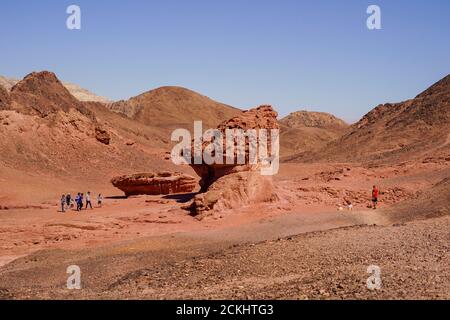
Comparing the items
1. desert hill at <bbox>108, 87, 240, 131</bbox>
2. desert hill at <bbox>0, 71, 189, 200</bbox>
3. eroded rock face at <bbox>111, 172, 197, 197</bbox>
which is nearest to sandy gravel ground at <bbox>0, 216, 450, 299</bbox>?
eroded rock face at <bbox>111, 172, 197, 197</bbox>

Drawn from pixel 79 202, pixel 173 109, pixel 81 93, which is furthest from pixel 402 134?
pixel 81 93

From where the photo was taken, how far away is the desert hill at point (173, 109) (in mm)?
74750

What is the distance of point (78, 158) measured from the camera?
116ft

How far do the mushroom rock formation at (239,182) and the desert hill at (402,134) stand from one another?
1949 centimetres

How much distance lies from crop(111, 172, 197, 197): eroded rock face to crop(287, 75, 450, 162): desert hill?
57.0ft

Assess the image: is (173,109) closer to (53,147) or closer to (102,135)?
(102,135)

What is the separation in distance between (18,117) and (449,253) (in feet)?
101

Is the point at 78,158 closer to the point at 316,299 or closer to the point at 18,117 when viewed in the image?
the point at 18,117

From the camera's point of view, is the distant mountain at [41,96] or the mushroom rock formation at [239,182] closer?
the mushroom rock formation at [239,182]

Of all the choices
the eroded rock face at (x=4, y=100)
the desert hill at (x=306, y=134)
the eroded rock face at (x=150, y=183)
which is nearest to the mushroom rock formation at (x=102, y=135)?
the eroded rock face at (x=4, y=100)

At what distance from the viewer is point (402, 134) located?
149ft

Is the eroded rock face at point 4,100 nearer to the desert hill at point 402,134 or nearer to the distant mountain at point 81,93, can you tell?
the desert hill at point 402,134

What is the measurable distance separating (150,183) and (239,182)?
24.9 ft
